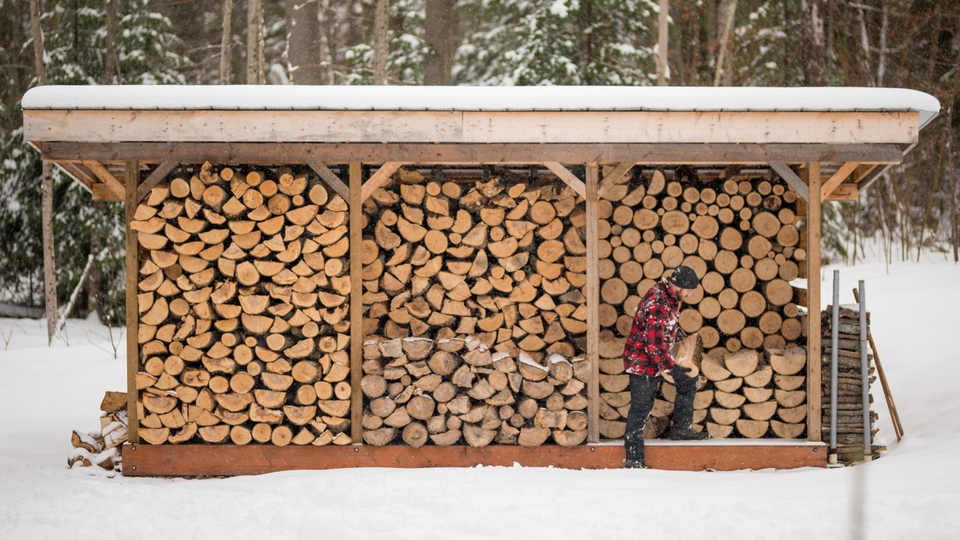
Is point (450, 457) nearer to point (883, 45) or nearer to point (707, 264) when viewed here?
point (707, 264)

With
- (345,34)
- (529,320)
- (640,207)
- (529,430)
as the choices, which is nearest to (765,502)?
(529,430)

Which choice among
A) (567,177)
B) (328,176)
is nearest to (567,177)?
(567,177)

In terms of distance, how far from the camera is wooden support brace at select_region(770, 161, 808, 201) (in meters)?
5.45

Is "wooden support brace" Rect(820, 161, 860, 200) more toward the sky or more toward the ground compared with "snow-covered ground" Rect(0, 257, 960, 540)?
more toward the sky

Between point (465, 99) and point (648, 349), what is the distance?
7.42 feet

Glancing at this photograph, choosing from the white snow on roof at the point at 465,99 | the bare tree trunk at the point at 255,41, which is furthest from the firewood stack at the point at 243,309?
the bare tree trunk at the point at 255,41

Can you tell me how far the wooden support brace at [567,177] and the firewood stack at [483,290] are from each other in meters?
0.25

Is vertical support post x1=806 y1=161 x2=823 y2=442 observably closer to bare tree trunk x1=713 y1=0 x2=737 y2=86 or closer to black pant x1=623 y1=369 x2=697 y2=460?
black pant x1=623 y1=369 x2=697 y2=460

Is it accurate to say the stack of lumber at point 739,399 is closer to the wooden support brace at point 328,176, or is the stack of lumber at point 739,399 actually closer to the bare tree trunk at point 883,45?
the wooden support brace at point 328,176

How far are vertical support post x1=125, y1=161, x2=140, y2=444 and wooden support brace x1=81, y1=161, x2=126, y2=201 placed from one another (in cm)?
42

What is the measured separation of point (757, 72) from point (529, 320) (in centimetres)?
1108

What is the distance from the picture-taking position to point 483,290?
5.74 m

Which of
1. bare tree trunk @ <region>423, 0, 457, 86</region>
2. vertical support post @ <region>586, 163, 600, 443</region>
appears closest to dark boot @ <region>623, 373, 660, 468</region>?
vertical support post @ <region>586, 163, 600, 443</region>

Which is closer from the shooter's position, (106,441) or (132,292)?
(132,292)
